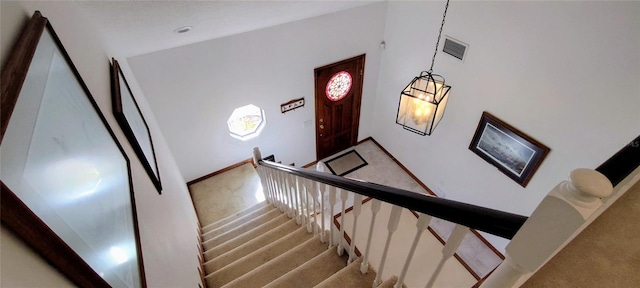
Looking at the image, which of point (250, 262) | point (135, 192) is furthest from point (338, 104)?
point (135, 192)

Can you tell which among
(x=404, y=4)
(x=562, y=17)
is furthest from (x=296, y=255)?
(x=404, y=4)

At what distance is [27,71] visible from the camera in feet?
2.04

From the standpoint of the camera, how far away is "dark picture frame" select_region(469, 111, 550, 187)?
11.1 ft

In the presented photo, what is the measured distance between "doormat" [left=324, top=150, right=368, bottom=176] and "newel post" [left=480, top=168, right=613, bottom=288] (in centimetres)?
489

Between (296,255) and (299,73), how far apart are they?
2994 mm

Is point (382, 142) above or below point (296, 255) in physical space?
below

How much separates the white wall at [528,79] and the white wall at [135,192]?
3.60 meters

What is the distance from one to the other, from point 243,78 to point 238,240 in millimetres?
2179

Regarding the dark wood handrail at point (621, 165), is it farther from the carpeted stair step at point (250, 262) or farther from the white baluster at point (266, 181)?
the white baluster at point (266, 181)

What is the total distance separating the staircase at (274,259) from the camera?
5.90 feet

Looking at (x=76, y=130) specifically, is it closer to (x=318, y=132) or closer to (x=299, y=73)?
(x=299, y=73)

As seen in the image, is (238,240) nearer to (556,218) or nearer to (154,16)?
(154,16)

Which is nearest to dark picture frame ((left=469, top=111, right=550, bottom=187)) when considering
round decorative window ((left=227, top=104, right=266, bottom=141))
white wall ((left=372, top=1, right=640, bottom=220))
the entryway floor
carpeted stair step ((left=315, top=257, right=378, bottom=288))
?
white wall ((left=372, top=1, right=640, bottom=220))

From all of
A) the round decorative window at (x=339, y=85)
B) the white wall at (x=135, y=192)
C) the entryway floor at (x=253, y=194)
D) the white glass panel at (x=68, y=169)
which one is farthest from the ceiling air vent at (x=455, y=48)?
the white glass panel at (x=68, y=169)
